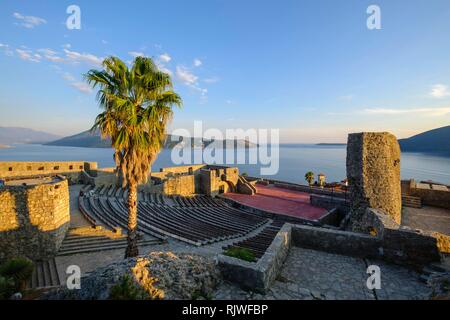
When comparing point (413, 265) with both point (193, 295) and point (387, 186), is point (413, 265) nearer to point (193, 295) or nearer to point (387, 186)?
point (387, 186)

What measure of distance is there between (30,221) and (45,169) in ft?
56.4

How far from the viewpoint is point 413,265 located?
703 cm

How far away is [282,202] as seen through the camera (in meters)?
22.8

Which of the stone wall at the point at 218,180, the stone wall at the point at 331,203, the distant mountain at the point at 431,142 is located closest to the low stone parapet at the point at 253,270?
the stone wall at the point at 331,203

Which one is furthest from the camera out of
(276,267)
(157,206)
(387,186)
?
(157,206)

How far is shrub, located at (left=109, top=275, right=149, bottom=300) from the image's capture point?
13.7 feet

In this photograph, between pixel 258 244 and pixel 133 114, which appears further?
pixel 258 244

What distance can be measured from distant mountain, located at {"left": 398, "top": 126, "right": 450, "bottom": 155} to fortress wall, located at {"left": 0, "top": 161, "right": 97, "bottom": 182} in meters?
203

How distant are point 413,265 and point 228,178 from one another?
2322 centimetres

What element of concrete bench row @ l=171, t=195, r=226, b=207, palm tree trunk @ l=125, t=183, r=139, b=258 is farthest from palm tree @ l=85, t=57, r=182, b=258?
concrete bench row @ l=171, t=195, r=226, b=207

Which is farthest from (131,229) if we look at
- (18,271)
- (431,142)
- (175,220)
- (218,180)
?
(431,142)

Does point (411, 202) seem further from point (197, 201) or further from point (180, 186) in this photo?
point (180, 186)
